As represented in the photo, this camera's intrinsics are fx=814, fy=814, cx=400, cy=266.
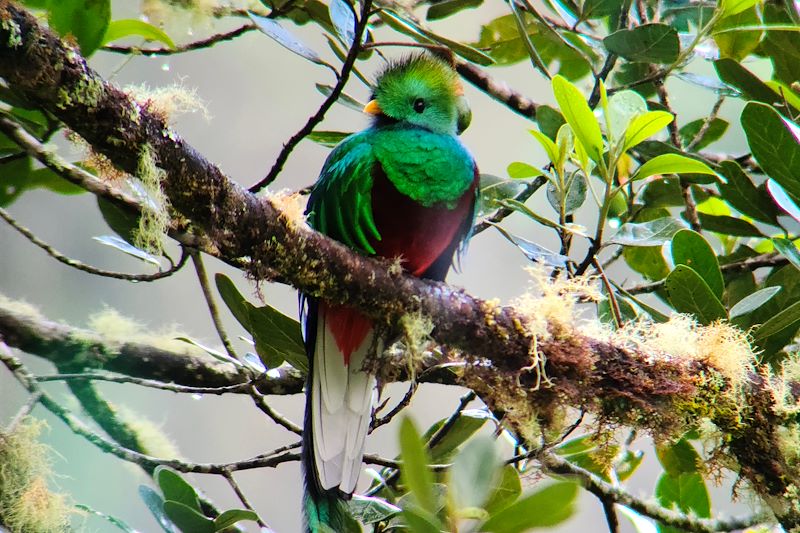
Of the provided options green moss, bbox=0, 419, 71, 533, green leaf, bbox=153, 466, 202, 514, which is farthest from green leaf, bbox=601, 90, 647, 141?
green moss, bbox=0, 419, 71, 533

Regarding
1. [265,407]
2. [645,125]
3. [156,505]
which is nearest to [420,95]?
[645,125]

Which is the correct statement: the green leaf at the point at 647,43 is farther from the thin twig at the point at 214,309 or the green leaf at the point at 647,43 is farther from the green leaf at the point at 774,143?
the thin twig at the point at 214,309

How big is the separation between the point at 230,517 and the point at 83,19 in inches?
41.7

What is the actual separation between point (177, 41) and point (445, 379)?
1227 millimetres

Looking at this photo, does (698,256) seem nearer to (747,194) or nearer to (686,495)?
(747,194)

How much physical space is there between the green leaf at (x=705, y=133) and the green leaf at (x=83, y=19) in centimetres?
176

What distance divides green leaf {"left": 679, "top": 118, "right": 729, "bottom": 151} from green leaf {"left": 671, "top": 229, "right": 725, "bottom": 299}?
0.78 meters

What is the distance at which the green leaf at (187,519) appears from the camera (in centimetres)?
157

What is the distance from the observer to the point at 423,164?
6.91 feet

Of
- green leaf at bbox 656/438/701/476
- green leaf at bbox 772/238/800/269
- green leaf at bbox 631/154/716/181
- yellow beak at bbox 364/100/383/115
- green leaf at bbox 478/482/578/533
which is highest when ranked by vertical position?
yellow beak at bbox 364/100/383/115

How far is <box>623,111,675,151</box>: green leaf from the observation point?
174cm

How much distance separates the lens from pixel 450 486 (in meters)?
1.16

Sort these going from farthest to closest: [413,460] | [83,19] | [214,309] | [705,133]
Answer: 1. [705,133]
2. [214,309]
3. [83,19]
4. [413,460]

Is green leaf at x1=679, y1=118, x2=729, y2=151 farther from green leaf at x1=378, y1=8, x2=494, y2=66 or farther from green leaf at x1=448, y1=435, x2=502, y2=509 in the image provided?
green leaf at x1=448, y1=435, x2=502, y2=509
